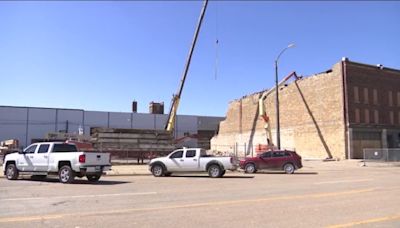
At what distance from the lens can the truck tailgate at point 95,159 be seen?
1923 cm

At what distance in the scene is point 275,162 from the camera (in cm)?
2905

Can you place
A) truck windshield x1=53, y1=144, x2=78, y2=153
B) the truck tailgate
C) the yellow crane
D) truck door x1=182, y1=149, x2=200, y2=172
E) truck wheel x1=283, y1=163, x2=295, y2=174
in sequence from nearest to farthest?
the truck tailgate
truck windshield x1=53, y1=144, x2=78, y2=153
truck door x1=182, y1=149, x2=200, y2=172
truck wheel x1=283, y1=163, x2=295, y2=174
the yellow crane

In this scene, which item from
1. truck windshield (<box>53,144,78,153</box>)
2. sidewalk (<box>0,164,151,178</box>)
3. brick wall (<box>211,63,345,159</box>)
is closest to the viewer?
truck windshield (<box>53,144,78,153</box>)

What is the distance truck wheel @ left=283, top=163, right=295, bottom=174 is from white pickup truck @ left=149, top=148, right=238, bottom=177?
6156 millimetres

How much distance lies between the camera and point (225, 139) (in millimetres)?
77125

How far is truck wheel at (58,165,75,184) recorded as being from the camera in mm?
18891

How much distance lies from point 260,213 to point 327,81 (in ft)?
143

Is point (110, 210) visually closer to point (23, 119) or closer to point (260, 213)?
point (260, 213)

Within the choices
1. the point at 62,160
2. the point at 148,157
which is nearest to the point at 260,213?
the point at 62,160

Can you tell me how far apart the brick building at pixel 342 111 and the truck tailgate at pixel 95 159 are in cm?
3248

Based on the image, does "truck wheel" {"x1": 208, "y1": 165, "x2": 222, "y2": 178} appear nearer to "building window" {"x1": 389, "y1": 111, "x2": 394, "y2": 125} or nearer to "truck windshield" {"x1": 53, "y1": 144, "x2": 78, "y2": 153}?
"truck windshield" {"x1": 53, "y1": 144, "x2": 78, "y2": 153}

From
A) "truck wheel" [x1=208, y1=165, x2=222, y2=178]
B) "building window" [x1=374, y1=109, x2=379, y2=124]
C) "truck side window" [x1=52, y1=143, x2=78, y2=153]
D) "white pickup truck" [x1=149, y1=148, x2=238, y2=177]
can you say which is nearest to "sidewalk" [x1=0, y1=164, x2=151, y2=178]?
"white pickup truck" [x1=149, y1=148, x2=238, y2=177]

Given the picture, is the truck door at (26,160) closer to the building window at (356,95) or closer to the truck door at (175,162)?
the truck door at (175,162)

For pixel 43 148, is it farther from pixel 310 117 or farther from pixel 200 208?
pixel 310 117
